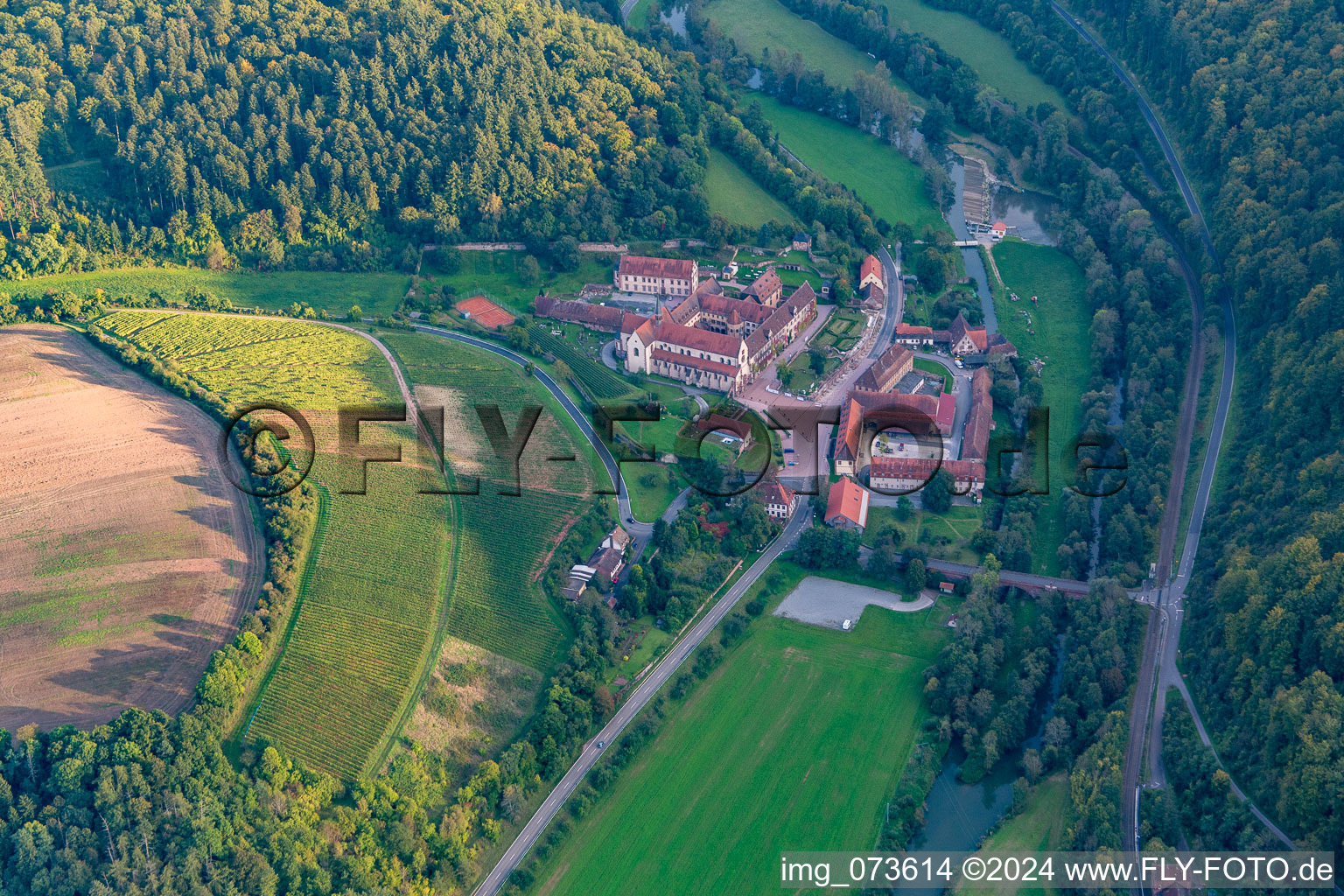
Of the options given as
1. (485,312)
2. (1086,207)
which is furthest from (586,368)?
(1086,207)

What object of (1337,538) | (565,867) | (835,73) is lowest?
(565,867)

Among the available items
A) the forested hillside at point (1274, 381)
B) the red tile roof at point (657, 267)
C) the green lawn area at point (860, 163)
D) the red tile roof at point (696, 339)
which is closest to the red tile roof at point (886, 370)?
the red tile roof at point (696, 339)

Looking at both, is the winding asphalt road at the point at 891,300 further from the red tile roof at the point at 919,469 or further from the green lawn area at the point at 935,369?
the red tile roof at the point at 919,469

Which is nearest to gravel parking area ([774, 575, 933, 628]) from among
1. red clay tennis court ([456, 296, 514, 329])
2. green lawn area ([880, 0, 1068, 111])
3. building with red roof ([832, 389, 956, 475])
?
building with red roof ([832, 389, 956, 475])

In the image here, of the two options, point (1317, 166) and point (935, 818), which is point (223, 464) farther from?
point (1317, 166)

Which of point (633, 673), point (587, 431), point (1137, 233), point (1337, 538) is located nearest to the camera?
point (1337, 538)

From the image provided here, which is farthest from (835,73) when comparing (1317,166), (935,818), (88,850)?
(88,850)

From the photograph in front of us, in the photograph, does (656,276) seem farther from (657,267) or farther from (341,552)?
(341,552)
